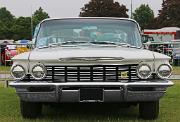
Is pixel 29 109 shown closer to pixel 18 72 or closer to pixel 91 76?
pixel 18 72

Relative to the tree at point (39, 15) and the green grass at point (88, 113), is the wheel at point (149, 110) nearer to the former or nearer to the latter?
the green grass at point (88, 113)

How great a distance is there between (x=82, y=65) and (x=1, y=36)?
92.1m

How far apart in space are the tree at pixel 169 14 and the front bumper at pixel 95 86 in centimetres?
7650

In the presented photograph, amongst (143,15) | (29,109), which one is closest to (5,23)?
(143,15)

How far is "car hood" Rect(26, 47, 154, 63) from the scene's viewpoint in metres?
7.45

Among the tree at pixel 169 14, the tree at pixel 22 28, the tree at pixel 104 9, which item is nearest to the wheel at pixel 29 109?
the tree at pixel 169 14

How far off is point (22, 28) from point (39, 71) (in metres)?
91.6

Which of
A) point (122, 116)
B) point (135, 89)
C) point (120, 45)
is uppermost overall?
point (120, 45)

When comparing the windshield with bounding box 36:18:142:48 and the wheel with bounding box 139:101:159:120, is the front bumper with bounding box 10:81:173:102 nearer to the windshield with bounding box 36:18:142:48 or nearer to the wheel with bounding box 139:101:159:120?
the wheel with bounding box 139:101:159:120

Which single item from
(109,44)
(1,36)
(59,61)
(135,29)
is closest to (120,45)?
(109,44)

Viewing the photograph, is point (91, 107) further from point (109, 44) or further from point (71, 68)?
point (71, 68)

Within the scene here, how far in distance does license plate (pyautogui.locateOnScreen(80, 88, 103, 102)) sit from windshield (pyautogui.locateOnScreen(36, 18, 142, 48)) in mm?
1402

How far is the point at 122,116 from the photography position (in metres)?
8.50

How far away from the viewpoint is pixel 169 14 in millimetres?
86375
